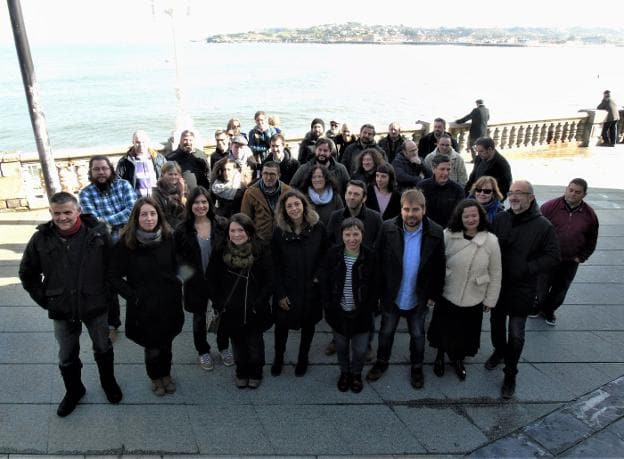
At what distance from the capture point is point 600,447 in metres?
3.53

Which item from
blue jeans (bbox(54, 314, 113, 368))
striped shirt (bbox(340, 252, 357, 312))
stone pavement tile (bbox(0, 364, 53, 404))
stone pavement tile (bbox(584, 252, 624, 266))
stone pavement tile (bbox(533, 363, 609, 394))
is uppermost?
striped shirt (bbox(340, 252, 357, 312))

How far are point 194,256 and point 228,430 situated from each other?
1.31m

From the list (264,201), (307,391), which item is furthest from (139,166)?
(307,391)

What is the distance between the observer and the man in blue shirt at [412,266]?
3826 mm

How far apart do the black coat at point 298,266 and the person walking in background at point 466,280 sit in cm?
103

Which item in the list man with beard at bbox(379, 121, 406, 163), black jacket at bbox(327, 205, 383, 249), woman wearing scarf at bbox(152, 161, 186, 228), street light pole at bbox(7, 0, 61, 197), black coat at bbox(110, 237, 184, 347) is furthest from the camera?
man with beard at bbox(379, 121, 406, 163)

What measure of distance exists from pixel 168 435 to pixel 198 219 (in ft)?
5.40

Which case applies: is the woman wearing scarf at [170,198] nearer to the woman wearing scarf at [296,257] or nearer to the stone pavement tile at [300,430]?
the woman wearing scarf at [296,257]

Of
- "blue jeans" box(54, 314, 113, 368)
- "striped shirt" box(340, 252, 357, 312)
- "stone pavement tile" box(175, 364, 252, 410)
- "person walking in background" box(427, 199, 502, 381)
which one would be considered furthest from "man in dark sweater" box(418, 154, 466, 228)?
"blue jeans" box(54, 314, 113, 368)

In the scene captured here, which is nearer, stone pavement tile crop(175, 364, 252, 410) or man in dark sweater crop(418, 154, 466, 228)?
stone pavement tile crop(175, 364, 252, 410)

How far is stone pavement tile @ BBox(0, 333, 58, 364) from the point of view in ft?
14.4

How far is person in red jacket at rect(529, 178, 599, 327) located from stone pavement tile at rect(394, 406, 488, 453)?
4.81 ft

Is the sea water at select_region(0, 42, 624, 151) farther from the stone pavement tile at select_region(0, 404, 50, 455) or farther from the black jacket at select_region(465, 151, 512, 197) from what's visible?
the stone pavement tile at select_region(0, 404, 50, 455)

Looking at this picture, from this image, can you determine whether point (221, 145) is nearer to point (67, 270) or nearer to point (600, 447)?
point (67, 270)
